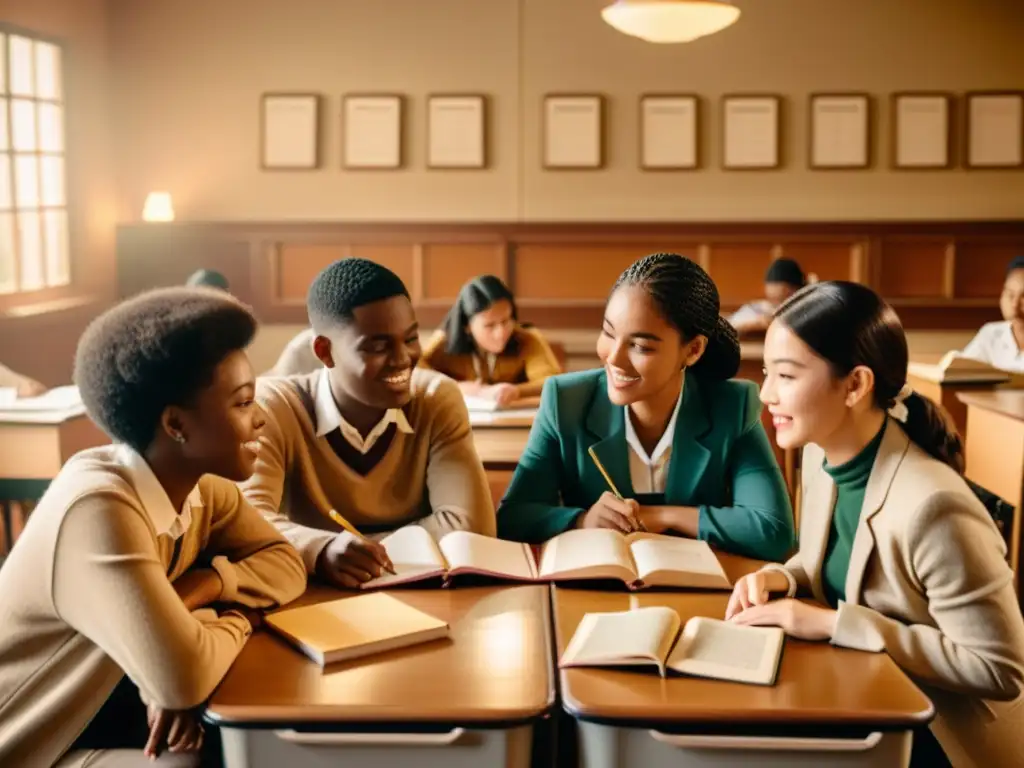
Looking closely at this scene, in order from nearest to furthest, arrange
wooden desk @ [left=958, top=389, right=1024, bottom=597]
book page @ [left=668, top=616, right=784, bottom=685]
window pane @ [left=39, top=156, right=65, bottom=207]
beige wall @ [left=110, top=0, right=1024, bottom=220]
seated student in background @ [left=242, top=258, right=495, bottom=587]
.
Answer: book page @ [left=668, top=616, right=784, bottom=685] < seated student in background @ [left=242, top=258, right=495, bottom=587] < wooden desk @ [left=958, top=389, right=1024, bottom=597] < window pane @ [left=39, top=156, right=65, bottom=207] < beige wall @ [left=110, top=0, right=1024, bottom=220]

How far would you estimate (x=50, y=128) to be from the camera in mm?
6215

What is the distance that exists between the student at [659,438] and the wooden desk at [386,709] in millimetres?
708

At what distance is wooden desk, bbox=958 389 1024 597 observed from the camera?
12.1 feet

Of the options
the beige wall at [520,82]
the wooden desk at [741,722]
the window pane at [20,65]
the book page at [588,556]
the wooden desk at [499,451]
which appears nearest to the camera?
the wooden desk at [741,722]

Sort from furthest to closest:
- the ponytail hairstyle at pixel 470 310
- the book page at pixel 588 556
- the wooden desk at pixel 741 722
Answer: the ponytail hairstyle at pixel 470 310 < the book page at pixel 588 556 < the wooden desk at pixel 741 722

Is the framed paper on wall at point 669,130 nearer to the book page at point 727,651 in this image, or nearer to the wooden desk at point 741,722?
the book page at point 727,651

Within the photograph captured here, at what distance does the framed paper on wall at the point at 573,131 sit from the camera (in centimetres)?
703

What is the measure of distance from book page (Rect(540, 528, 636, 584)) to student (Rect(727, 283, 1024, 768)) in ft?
0.69

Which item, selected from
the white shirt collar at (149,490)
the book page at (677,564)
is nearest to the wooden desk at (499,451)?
the book page at (677,564)

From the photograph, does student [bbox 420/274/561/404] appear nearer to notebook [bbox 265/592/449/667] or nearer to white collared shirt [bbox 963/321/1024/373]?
white collared shirt [bbox 963/321/1024/373]

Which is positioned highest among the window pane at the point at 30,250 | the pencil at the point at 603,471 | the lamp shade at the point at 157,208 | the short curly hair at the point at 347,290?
the lamp shade at the point at 157,208

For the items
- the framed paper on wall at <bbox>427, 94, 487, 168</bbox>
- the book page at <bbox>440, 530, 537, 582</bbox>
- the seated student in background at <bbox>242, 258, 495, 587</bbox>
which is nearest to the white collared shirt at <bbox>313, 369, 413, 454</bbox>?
the seated student in background at <bbox>242, 258, 495, 587</bbox>

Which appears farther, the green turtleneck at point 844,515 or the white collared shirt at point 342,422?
the white collared shirt at point 342,422

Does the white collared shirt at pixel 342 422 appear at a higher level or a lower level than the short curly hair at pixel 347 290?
lower
